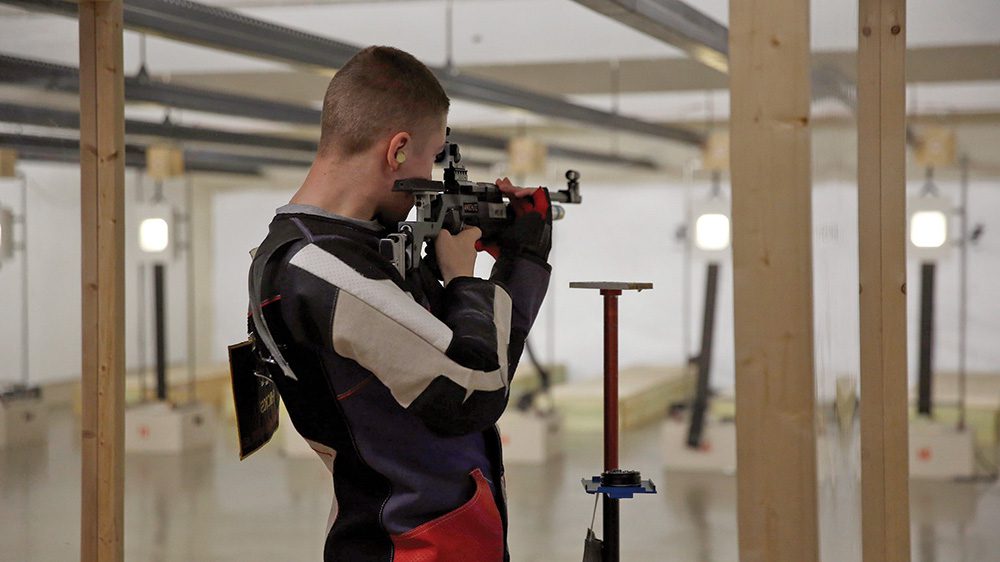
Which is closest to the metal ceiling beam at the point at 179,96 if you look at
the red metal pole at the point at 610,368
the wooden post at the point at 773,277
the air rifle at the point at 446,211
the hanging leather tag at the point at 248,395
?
the hanging leather tag at the point at 248,395

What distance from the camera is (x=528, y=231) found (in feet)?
5.78

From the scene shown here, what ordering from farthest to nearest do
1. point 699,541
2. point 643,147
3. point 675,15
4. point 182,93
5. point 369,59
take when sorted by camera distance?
point 643,147 → point 699,541 → point 182,93 → point 675,15 → point 369,59

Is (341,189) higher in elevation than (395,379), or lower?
higher

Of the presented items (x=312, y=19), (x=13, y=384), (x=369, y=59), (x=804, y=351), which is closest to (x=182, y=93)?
(x=312, y=19)

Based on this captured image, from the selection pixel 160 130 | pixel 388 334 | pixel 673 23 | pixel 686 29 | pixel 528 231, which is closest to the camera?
pixel 388 334

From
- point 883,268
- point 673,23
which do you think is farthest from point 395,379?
point 673,23

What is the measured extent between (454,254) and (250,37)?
2228mm

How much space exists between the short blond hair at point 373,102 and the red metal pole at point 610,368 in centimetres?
48

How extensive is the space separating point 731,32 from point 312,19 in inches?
144

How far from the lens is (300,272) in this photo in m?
1.57

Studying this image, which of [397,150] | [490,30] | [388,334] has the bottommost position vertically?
[388,334]

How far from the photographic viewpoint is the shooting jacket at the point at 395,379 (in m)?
1.54

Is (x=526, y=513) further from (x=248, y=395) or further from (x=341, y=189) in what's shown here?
(x=341, y=189)

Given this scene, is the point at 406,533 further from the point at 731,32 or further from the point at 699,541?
the point at 699,541
